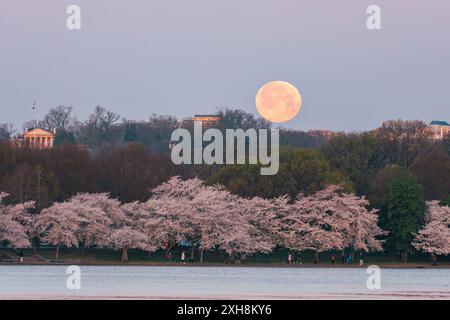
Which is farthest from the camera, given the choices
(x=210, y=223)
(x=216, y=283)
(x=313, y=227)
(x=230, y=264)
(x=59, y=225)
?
(x=313, y=227)

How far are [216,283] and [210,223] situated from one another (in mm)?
21802

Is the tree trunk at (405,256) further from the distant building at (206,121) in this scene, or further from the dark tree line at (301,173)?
the distant building at (206,121)

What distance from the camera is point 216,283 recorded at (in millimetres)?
57688

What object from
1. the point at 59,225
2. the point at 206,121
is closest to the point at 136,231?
the point at 59,225

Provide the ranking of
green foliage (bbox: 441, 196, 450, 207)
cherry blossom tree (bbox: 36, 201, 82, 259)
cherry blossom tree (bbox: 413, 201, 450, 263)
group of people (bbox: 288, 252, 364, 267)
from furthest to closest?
green foliage (bbox: 441, 196, 450, 207), cherry blossom tree (bbox: 413, 201, 450, 263), group of people (bbox: 288, 252, 364, 267), cherry blossom tree (bbox: 36, 201, 82, 259)

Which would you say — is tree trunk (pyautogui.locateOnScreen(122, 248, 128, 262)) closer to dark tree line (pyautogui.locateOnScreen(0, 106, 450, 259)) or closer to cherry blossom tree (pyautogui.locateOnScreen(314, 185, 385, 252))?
dark tree line (pyautogui.locateOnScreen(0, 106, 450, 259))

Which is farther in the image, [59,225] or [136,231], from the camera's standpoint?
[136,231]

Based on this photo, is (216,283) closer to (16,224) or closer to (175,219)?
(16,224)

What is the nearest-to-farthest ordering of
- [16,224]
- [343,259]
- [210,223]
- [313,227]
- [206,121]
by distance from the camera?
[16,224] → [210,223] → [313,227] → [343,259] → [206,121]

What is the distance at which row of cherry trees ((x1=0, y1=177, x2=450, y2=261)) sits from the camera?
77875 mm

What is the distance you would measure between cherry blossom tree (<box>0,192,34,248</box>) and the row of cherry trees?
0.17 ft

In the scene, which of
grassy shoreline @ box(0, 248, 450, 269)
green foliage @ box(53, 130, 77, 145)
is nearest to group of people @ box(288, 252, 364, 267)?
grassy shoreline @ box(0, 248, 450, 269)
